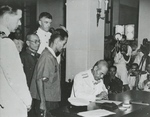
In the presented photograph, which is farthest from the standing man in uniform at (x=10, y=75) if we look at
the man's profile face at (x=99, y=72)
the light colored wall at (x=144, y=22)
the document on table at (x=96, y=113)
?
the light colored wall at (x=144, y=22)

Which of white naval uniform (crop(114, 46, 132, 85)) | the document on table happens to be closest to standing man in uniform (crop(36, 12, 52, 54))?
the document on table

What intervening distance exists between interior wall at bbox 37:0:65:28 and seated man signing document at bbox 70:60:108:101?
10.7ft

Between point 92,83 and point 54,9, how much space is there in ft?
11.9

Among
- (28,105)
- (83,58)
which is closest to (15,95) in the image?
(28,105)

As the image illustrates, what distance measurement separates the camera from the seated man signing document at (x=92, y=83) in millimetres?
2256

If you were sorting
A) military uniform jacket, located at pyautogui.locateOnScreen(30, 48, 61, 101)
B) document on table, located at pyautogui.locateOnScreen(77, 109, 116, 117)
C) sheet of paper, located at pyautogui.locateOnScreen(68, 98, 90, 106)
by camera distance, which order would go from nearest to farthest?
document on table, located at pyautogui.locateOnScreen(77, 109, 116, 117) → sheet of paper, located at pyautogui.locateOnScreen(68, 98, 90, 106) → military uniform jacket, located at pyautogui.locateOnScreen(30, 48, 61, 101)

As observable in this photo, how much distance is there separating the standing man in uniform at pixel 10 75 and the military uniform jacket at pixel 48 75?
0.48 meters

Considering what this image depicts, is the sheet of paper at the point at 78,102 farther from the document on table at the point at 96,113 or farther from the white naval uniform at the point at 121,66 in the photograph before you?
the white naval uniform at the point at 121,66

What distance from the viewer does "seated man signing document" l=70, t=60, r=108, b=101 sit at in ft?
7.40

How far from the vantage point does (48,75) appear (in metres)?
2.05

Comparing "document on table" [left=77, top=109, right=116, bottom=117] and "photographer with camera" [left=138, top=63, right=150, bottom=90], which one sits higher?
"document on table" [left=77, top=109, right=116, bottom=117]

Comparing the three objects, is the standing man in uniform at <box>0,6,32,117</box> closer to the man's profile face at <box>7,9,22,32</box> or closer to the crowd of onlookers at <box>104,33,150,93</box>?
the man's profile face at <box>7,9,22,32</box>

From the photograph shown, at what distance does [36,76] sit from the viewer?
2.07 meters

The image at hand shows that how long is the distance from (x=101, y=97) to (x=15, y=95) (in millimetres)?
951
